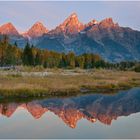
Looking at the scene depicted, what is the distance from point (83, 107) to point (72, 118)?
794 cm

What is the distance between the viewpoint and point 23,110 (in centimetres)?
3572

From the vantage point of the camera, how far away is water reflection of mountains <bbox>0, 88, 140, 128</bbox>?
33.4 meters

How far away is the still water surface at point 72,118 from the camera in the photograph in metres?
25.3

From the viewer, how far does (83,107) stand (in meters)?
40.1

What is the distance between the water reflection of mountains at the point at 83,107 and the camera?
110 feet

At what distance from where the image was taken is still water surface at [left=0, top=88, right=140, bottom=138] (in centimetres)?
2533

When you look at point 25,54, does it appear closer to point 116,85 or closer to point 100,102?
point 116,85

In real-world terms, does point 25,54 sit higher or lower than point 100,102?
higher

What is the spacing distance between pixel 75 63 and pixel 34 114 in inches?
5603

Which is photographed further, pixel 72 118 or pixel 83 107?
pixel 83 107

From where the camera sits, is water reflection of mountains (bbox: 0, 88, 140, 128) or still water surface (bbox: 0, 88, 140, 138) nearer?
still water surface (bbox: 0, 88, 140, 138)

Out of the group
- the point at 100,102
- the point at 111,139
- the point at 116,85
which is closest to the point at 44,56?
the point at 116,85

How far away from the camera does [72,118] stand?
32.3 meters

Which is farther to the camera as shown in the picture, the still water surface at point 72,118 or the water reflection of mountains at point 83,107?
the water reflection of mountains at point 83,107
